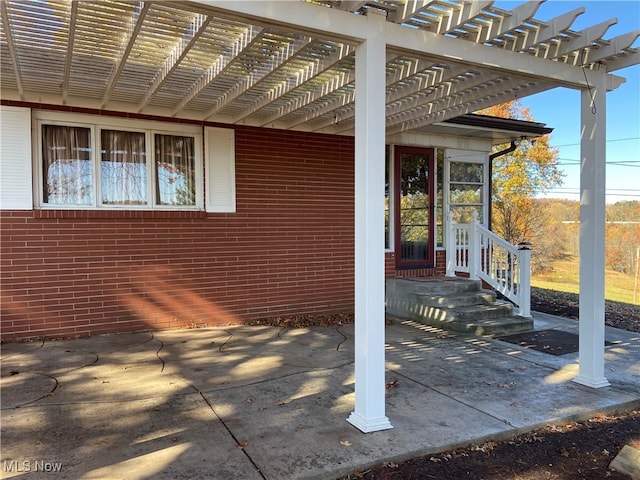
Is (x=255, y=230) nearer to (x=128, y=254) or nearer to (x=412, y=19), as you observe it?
(x=128, y=254)

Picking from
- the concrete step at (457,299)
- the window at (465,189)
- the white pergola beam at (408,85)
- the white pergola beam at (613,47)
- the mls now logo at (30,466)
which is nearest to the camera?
the mls now logo at (30,466)

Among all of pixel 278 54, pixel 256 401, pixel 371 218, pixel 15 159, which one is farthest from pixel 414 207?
pixel 15 159

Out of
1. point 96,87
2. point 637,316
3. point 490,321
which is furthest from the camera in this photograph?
point 637,316

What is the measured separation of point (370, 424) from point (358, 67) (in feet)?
8.12

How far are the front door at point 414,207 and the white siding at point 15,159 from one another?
5.43m

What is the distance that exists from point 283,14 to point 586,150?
3.07 meters

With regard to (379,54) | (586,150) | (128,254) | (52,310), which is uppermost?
A: (379,54)

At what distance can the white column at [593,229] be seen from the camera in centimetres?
396

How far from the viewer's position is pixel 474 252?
7.16 metres

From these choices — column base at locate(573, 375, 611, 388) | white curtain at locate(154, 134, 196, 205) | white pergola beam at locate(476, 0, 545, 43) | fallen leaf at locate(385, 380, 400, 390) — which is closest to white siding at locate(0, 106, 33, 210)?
white curtain at locate(154, 134, 196, 205)

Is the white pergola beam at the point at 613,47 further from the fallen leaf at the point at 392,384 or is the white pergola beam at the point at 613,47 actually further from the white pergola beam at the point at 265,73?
the fallen leaf at the point at 392,384

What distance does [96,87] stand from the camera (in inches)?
190

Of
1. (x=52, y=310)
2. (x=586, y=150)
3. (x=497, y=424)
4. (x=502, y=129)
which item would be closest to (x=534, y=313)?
(x=502, y=129)

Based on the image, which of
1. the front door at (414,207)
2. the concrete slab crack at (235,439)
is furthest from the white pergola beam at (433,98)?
the concrete slab crack at (235,439)
